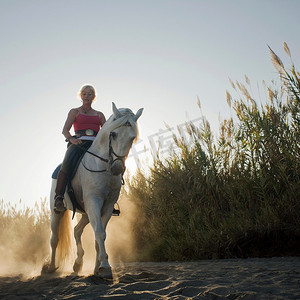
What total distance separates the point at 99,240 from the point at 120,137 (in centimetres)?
133

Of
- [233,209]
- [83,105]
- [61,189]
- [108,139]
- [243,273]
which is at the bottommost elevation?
[243,273]

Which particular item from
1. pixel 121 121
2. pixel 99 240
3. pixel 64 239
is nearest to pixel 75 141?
pixel 121 121

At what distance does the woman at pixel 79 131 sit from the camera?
5.11m

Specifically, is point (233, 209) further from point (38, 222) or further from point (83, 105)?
point (38, 222)

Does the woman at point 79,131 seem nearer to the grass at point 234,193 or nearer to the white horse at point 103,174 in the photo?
the white horse at point 103,174

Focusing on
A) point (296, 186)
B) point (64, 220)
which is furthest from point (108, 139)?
point (296, 186)

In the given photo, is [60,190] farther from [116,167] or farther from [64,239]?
[116,167]

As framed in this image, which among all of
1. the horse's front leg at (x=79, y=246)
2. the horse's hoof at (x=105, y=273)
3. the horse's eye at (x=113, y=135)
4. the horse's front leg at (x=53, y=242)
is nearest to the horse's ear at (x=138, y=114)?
the horse's eye at (x=113, y=135)

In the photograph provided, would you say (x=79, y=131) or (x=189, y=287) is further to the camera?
(x=79, y=131)

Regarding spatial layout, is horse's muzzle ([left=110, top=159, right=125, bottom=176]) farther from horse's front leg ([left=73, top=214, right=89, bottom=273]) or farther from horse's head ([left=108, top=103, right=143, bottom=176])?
horse's front leg ([left=73, top=214, right=89, bottom=273])

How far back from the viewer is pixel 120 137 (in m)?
4.32

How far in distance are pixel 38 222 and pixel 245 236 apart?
7.39m

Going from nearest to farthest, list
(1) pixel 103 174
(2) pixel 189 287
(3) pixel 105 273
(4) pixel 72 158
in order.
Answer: (2) pixel 189 287 < (3) pixel 105 273 < (1) pixel 103 174 < (4) pixel 72 158

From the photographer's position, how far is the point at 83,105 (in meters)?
5.63
